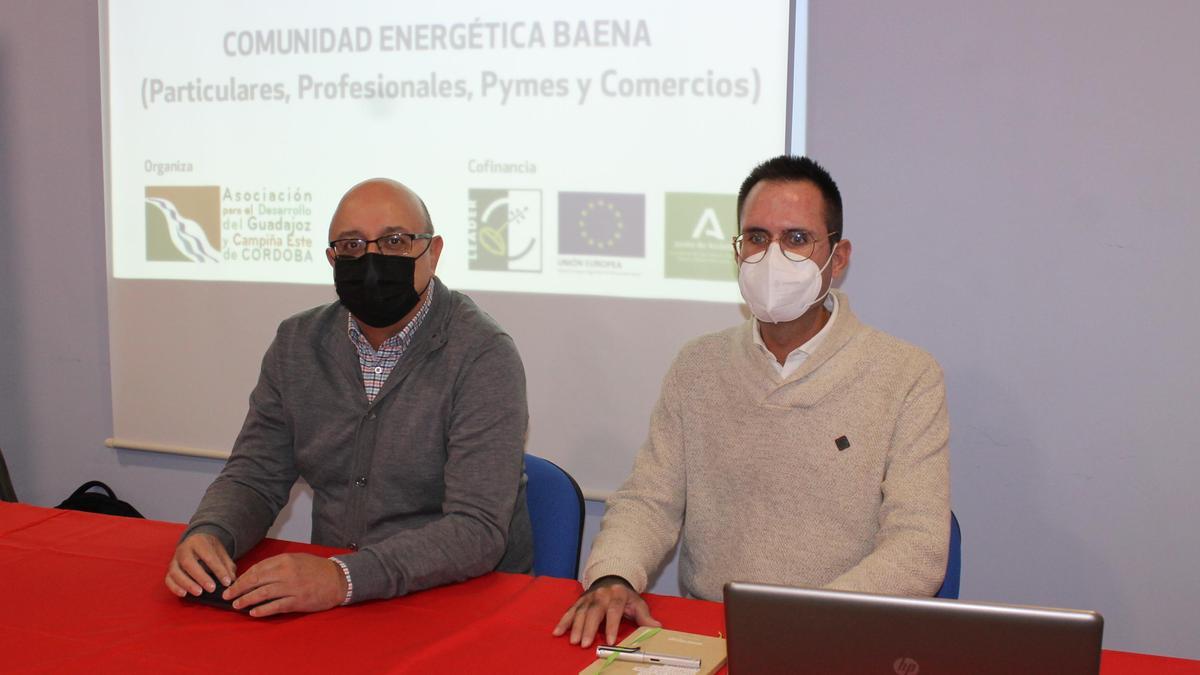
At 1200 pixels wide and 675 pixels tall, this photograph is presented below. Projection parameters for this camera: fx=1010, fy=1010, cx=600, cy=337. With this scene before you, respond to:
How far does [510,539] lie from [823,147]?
5.31ft

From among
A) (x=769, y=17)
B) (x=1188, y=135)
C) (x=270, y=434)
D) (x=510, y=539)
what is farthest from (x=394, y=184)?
(x=1188, y=135)

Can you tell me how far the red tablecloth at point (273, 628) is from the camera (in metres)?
1.48

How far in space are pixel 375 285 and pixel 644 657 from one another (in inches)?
41.9

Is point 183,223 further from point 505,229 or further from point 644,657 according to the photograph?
point 644,657

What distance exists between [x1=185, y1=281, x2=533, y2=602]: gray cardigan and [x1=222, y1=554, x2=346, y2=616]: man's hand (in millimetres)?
264

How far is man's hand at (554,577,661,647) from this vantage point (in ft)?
5.12

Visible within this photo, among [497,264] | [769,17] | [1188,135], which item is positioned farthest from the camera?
[497,264]

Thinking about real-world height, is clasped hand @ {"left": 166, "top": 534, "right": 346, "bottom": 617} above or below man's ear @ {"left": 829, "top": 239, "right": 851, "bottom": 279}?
below

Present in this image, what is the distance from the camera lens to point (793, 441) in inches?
81.7

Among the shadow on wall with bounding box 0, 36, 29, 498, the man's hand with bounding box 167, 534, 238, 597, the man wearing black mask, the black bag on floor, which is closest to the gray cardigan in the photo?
the man wearing black mask

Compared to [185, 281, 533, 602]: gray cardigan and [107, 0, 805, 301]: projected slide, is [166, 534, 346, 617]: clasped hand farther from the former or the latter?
[107, 0, 805, 301]: projected slide

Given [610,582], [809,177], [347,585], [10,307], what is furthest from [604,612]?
[10,307]

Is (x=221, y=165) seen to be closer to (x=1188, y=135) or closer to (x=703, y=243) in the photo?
(x=703, y=243)

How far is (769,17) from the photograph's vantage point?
3.01m
